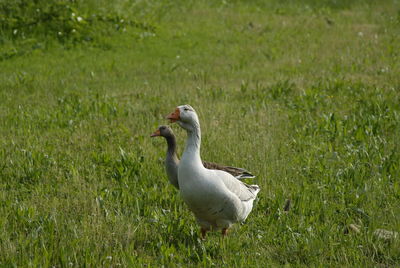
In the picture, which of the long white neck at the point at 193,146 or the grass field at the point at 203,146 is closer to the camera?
the long white neck at the point at 193,146

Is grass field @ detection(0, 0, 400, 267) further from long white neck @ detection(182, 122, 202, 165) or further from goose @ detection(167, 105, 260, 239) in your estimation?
long white neck @ detection(182, 122, 202, 165)

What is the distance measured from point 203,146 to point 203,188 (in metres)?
3.50

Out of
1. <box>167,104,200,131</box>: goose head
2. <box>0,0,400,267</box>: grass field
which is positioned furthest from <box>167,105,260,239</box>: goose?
<box>0,0,400,267</box>: grass field

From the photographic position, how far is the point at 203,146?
9.12 meters

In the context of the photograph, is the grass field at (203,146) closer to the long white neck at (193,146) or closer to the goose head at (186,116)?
the long white neck at (193,146)

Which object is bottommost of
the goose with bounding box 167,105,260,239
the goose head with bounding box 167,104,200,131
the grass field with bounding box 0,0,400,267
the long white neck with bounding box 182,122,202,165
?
the grass field with bounding box 0,0,400,267

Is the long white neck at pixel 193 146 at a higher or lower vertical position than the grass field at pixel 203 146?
higher

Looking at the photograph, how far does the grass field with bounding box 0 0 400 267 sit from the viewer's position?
19.4 ft

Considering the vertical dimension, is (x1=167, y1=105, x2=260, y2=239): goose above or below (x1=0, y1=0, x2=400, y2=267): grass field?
above

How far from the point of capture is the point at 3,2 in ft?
55.0

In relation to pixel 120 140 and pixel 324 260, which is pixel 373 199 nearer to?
pixel 324 260

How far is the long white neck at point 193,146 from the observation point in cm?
575

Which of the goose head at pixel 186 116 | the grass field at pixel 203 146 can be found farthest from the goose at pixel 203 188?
the grass field at pixel 203 146

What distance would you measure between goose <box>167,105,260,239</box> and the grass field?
28cm
